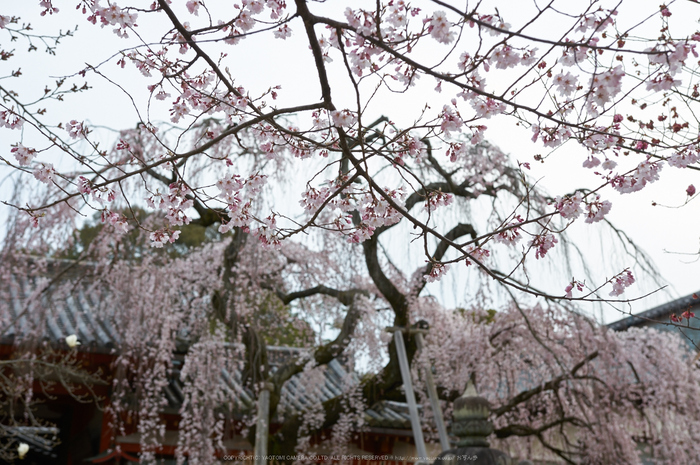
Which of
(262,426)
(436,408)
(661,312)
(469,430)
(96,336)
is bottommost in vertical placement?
(469,430)

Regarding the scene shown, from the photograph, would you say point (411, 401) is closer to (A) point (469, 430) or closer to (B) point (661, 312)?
(A) point (469, 430)

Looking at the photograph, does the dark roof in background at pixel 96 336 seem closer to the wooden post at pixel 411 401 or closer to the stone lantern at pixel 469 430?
the wooden post at pixel 411 401

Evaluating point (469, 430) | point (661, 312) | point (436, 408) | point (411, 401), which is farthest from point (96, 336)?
point (661, 312)

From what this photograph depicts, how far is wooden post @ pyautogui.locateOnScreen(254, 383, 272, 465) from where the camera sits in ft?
19.6

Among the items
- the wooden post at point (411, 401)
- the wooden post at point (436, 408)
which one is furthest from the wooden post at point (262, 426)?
the wooden post at point (436, 408)

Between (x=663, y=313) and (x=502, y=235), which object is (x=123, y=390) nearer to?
(x=502, y=235)

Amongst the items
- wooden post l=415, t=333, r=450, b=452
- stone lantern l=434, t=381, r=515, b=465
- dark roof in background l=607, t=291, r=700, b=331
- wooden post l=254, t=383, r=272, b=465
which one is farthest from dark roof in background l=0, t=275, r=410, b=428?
dark roof in background l=607, t=291, r=700, b=331

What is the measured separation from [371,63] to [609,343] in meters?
5.98

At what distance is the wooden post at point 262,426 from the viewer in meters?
5.98

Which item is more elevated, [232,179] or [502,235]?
[232,179]

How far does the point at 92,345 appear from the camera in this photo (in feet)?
20.0

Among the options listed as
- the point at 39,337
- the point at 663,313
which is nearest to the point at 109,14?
the point at 39,337

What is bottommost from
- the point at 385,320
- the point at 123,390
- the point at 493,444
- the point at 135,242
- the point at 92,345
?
the point at 493,444

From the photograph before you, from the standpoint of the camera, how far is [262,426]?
239 inches
